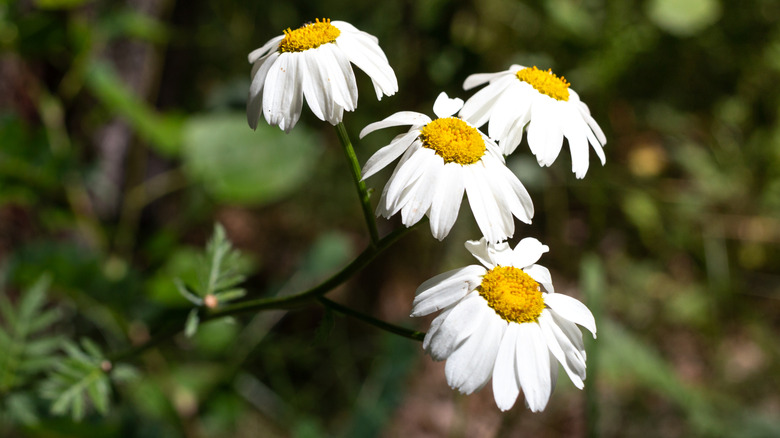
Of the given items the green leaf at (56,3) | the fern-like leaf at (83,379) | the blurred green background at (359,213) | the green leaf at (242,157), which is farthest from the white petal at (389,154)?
the green leaf at (56,3)

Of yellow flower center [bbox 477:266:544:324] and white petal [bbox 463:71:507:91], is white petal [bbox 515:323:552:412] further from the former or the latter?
white petal [bbox 463:71:507:91]

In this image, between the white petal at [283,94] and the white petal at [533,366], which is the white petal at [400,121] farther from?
the white petal at [533,366]

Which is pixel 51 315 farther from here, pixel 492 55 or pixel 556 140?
pixel 492 55

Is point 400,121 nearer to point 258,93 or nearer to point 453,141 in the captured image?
point 453,141

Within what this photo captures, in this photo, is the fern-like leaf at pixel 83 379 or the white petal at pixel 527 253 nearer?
the white petal at pixel 527 253

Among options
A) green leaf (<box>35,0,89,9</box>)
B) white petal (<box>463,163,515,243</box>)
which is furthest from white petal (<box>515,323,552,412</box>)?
green leaf (<box>35,0,89,9</box>)
